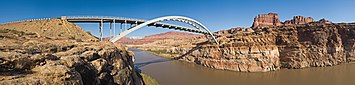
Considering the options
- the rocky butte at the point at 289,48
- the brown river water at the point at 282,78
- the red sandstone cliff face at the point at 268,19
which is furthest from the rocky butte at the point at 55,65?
the red sandstone cliff face at the point at 268,19

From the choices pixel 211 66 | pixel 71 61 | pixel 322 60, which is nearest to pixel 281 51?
pixel 322 60

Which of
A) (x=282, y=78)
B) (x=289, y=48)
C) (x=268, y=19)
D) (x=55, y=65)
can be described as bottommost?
(x=282, y=78)

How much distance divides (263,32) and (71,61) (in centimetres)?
2653

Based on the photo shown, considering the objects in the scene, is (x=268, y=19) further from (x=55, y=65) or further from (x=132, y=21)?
(x=55, y=65)

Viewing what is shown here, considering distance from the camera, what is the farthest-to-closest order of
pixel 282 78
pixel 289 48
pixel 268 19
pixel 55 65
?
1. pixel 268 19
2. pixel 289 48
3. pixel 282 78
4. pixel 55 65

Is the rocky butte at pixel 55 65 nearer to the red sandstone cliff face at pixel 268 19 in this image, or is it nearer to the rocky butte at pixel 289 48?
the rocky butte at pixel 289 48

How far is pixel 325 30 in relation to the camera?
26.0 m

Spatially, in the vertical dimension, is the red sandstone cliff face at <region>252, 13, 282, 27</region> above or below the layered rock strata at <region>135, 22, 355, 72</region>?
above

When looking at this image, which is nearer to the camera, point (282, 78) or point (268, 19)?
point (282, 78)

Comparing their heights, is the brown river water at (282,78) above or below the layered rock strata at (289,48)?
below

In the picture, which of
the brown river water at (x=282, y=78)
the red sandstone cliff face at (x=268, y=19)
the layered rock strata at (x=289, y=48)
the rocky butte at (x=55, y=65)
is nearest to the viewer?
the rocky butte at (x=55, y=65)

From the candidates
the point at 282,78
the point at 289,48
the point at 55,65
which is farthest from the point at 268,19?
the point at 55,65

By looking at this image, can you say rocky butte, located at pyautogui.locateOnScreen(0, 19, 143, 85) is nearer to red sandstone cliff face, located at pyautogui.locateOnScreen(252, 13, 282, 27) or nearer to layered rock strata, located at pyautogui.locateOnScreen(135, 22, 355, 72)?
layered rock strata, located at pyautogui.locateOnScreen(135, 22, 355, 72)

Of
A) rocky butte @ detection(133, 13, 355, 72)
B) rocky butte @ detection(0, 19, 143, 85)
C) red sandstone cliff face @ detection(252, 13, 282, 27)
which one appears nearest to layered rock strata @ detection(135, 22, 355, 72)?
rocky butte @ detection(133, 13, 355, 72)
